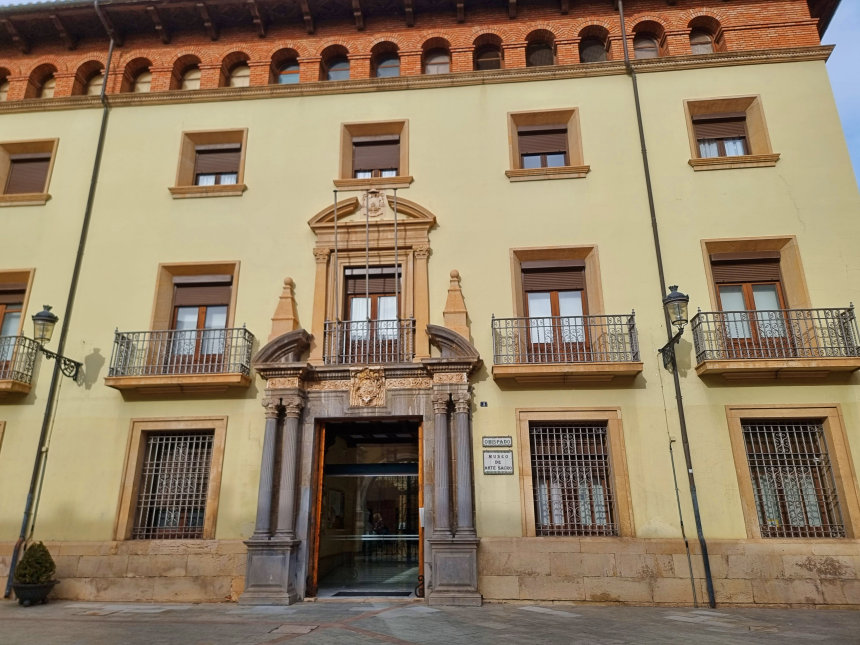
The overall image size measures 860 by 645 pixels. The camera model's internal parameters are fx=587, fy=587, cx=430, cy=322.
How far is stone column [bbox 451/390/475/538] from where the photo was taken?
888 centimetres

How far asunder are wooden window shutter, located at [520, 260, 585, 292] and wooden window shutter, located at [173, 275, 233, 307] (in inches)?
217

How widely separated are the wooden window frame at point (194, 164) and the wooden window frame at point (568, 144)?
5.20 meters

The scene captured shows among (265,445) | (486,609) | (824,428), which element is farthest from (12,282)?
(824,428)

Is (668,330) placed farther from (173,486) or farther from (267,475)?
(173,486)

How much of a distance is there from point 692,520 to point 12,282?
1286 centimetres

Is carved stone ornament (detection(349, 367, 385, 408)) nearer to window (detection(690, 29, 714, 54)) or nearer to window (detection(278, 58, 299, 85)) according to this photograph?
window (detection(278, 58, 299, 85))

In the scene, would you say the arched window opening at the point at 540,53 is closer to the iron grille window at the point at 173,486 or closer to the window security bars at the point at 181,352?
the window security bars at the point at 181,352

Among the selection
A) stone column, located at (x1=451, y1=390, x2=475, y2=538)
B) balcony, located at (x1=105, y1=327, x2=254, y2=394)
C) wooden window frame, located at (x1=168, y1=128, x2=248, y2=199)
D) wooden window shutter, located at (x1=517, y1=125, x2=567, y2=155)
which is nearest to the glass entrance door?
stone column, located at (x1=451, y1=390, x2=475, y2=538)

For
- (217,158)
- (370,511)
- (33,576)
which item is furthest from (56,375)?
(370,511)

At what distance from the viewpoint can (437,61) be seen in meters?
12.4

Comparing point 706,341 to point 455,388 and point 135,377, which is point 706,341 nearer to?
point 455,388

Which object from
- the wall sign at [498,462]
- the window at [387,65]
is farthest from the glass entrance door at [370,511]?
the window at [387,65]

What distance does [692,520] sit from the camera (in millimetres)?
8859

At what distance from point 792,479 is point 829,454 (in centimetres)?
69
